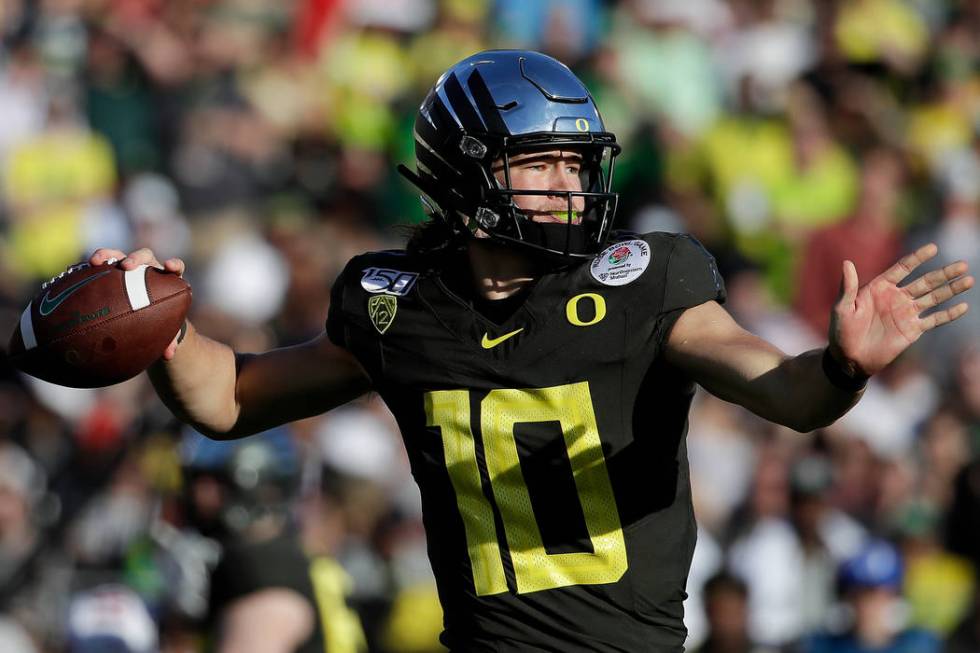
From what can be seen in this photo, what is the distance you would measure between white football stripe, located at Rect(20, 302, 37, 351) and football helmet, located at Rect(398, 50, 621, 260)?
1.05m

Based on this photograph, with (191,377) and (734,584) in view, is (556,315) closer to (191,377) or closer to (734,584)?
(191,377)

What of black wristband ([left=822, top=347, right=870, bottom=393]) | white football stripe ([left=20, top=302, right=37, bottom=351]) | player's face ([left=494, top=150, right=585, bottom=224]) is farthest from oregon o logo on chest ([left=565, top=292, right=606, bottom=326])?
white football stripe ([left=20, top=302, right=37, bottom=351])

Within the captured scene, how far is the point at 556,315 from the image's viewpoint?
365cm

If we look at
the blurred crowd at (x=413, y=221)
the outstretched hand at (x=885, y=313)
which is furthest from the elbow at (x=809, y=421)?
the blurred crowd at (x=413, y=221)

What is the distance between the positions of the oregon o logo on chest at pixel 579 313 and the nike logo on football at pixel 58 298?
1152 mm

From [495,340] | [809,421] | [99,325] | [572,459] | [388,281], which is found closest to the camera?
[809,421]

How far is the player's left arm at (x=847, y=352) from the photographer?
3119 millimetres

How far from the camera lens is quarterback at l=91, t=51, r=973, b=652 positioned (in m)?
3.56

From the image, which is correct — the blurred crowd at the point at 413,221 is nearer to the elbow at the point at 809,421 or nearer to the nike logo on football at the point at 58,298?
the nike logo on football at the point at 58,298

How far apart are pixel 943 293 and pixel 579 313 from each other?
827 mm

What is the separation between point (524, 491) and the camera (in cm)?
359

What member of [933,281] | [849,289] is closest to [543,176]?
[849,289]

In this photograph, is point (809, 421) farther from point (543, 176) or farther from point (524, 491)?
point (543, 176)

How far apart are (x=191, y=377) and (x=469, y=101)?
3.26ft
